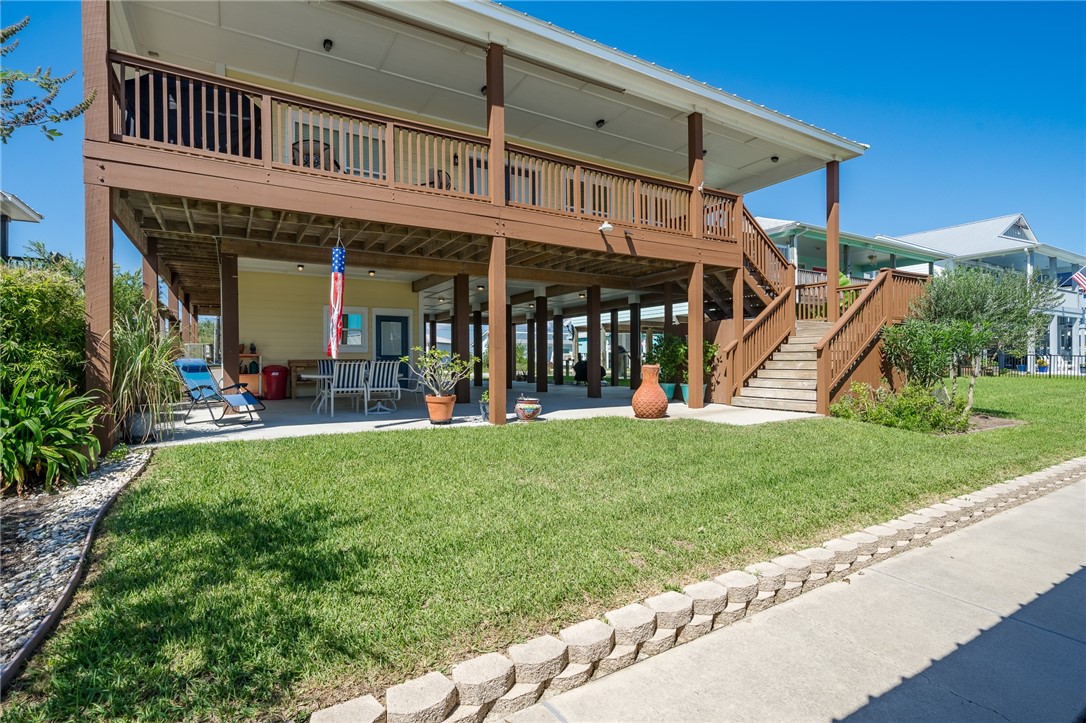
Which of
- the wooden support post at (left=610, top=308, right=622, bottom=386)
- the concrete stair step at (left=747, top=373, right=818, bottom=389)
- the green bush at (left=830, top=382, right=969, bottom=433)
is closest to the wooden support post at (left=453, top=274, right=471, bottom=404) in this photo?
the concrete stair step at (left=747, top=373, right=818, bottom=389)

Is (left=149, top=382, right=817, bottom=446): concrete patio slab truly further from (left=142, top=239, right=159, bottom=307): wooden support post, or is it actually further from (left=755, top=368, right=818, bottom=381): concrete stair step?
(left=142, top=239, right=159, bottom=307): wooden support post

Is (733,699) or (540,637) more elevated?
(540,637)

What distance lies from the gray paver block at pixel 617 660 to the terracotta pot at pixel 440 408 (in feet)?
18.2

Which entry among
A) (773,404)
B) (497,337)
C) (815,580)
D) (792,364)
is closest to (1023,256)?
(792,364)

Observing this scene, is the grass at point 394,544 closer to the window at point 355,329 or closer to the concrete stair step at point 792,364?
the concrete stair step at point 792,364

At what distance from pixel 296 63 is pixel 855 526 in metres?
10.1

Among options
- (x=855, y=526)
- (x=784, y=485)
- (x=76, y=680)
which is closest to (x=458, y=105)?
(x=784, y=485)

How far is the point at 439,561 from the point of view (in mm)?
3006

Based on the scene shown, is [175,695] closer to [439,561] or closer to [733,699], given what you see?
[439,561]

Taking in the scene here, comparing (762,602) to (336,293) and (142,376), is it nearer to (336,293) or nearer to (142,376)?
(142,376)

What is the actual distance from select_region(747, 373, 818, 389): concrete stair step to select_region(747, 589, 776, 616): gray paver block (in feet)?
23.4

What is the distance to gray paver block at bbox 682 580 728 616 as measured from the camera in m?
2.67

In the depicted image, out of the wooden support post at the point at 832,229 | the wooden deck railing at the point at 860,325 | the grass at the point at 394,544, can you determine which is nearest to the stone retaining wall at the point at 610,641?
the grass at the point at 394,544

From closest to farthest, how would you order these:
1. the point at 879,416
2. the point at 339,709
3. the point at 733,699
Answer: the point at 339,709 → the point at 733,699 → the point at 879,416
